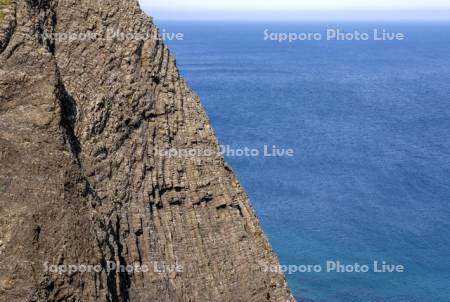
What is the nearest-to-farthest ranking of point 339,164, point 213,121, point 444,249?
point 444,249, point 339,164, point 213,121

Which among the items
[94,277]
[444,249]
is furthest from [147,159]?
[444,249]

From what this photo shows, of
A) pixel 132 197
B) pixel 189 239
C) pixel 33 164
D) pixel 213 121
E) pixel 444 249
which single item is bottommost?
pixel 444 249

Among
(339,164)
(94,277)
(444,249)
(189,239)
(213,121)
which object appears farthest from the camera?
(213,121)

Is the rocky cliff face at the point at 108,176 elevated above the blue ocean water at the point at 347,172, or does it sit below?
above

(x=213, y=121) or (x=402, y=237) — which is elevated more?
(x=213, y=121)

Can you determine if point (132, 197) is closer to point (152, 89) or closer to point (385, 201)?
point (152, 89)

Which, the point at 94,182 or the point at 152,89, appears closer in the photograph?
the point at 94,182
